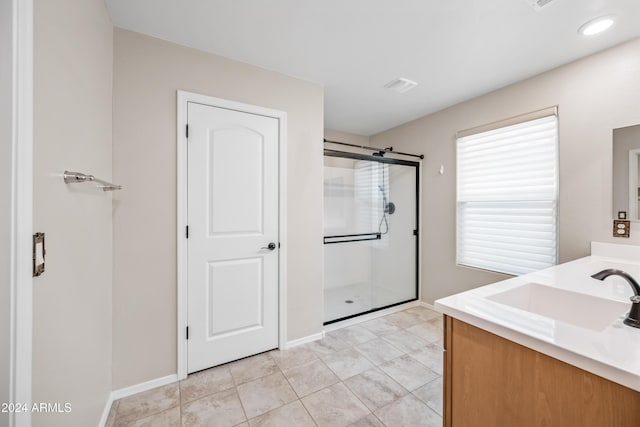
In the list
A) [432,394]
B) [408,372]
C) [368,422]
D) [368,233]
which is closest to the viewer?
[368,422]

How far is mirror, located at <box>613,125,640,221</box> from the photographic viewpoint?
1.82 metres

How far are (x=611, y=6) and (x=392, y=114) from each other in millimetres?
1931

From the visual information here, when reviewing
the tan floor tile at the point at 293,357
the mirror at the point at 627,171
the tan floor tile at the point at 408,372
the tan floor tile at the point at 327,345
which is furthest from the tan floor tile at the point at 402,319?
the mirror at the point at 627,171

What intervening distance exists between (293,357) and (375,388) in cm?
71

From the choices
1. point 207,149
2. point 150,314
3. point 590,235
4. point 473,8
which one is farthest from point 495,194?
point 150,314

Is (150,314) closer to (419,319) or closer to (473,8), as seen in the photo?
(419,319)

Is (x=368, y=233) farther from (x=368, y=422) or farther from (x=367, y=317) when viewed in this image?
(x=368, y=422)

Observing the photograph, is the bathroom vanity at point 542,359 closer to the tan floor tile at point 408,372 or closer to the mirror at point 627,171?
the tan floor tile at point 408,372

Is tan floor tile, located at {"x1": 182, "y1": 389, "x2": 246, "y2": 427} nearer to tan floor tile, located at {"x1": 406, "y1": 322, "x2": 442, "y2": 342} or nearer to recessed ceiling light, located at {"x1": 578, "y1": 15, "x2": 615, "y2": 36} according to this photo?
tan floor tile, located at {"x1": 406, "y1": 322, "x2": 442, "y2": 342}

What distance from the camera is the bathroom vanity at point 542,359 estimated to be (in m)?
0.65

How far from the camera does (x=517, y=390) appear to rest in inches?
31.9

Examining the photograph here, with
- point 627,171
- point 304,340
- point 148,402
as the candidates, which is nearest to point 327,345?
point 304,340

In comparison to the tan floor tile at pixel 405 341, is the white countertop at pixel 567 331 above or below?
above

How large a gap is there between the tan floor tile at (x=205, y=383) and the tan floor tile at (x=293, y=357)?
384 millimetres
